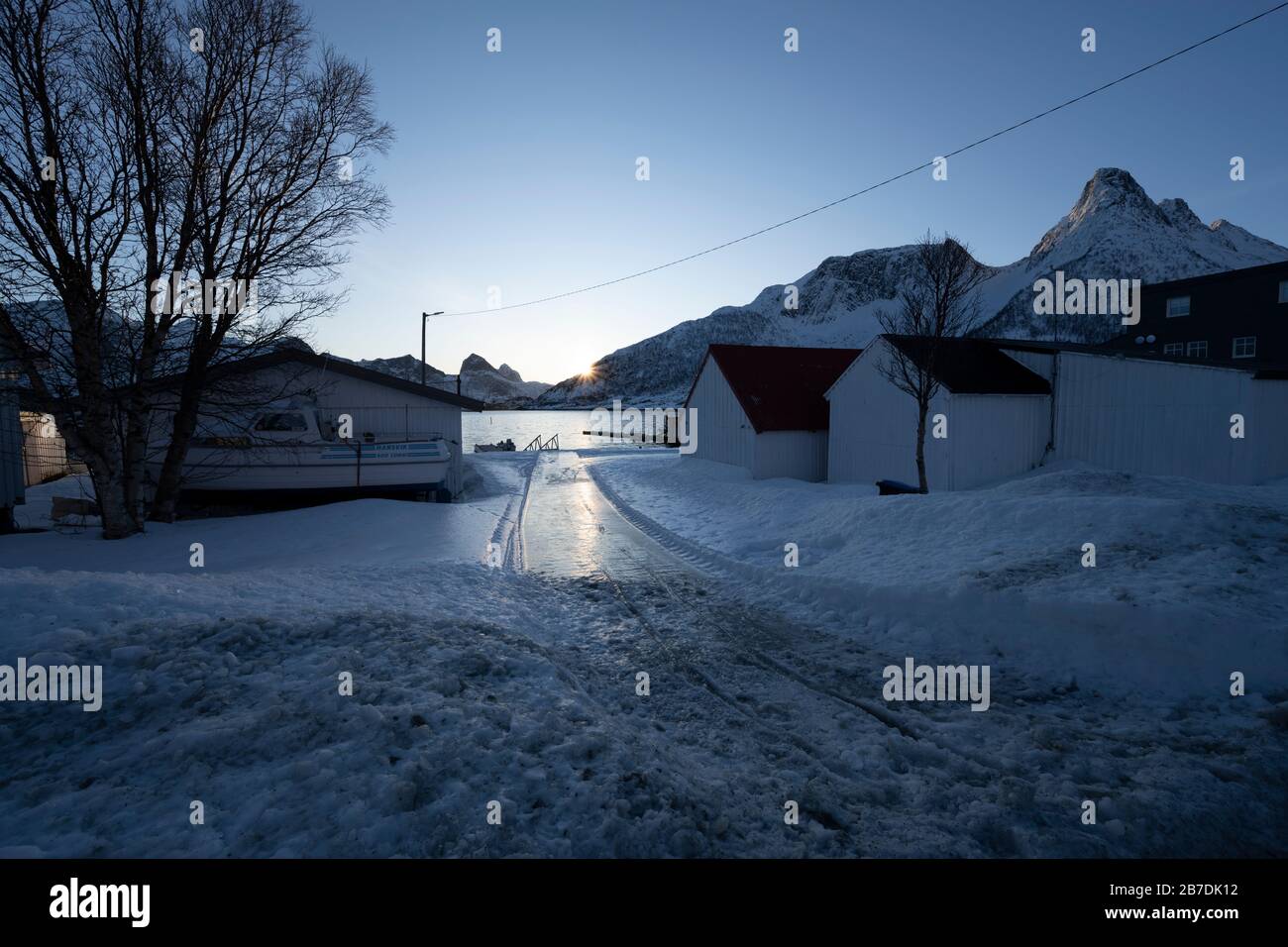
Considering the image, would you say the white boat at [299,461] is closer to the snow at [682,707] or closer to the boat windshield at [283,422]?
the boat windshield at [283,422]

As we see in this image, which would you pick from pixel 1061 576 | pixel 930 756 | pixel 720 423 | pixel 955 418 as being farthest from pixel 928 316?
pixel 930 756

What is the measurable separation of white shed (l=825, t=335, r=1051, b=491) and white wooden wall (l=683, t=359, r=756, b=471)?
4.00 m

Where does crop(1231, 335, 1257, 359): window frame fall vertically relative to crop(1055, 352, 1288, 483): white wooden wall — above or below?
above

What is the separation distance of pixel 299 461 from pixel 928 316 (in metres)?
19.2

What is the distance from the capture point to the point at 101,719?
150 inches

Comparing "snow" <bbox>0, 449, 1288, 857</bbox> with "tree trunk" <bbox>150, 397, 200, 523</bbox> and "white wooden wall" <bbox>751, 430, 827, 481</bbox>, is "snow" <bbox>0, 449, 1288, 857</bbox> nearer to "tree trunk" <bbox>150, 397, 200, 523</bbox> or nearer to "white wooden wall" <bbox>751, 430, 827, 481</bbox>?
"tree trunk" <bbox>150, 397, 200, 523</bbox>

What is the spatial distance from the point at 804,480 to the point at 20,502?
23413 mm

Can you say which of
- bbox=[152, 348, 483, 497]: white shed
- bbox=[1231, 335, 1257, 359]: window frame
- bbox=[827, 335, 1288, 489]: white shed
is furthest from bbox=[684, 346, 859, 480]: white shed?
bbox=[1231, 335, 1257, 359]: window frame

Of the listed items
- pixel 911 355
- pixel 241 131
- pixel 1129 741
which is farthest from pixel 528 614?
pixel 911 355

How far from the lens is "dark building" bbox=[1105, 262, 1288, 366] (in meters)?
35.1

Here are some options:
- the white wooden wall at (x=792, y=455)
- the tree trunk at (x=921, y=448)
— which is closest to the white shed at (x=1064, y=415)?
the tree trunk at (x=921, y=448)

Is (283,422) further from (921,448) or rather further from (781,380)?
(781,380)

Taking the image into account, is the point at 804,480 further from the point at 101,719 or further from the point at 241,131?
A: the point at 101,719

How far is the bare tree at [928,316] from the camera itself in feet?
55.9
